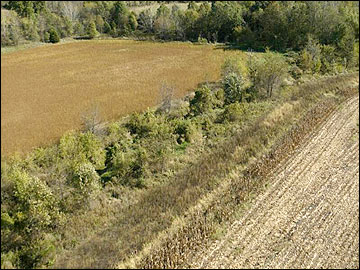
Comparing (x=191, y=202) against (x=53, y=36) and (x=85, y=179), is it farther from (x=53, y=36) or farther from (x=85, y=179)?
(x=53, y=36)

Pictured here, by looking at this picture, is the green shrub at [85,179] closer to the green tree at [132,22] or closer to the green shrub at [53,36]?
the green shrub at [53,36]

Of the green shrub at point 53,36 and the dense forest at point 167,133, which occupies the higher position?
the dense forest at point 167,133

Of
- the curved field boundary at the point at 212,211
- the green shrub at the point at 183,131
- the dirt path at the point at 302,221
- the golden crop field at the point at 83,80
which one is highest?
the green shrub at the point at 183,131

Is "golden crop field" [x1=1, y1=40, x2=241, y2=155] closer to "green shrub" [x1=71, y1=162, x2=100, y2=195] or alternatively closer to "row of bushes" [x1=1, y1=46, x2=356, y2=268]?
"row of bushes" [x1=1, y1=46, x2=356, y2=268]

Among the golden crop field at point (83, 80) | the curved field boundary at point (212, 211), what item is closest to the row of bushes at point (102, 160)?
the golden crop field at point (83, 80)

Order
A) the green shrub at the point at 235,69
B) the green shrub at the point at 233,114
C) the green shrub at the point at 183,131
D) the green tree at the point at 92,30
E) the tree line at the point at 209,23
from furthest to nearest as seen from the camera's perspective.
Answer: the green tree at the point at 92,30, the tree line at the point at 209,23, the green shrub at the point at 235,69, the green shrub at the point at 233,114, the green shrub at the point at 183,131

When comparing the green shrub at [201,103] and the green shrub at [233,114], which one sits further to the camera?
the green shrub at [201,103]

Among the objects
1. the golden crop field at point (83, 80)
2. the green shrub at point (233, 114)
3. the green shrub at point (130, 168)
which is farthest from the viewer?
the green shrub at point (233, 114)

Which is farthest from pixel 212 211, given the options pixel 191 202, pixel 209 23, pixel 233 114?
pixel 209 23
